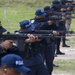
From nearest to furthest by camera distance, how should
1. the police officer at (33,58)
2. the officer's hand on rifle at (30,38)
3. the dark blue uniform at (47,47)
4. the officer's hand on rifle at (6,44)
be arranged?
the officer's hand on rifle at (6,44)
the officer's hand on rifle at (30,38)
the police officer at (33,58)
the dark blue uniform at (47,47)

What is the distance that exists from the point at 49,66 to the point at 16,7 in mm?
32262

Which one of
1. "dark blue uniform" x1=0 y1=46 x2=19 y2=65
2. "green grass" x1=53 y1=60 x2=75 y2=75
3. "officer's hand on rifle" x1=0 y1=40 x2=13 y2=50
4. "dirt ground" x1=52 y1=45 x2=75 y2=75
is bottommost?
"dirt ground" x1=52 y1=45 x2=75 y2=75

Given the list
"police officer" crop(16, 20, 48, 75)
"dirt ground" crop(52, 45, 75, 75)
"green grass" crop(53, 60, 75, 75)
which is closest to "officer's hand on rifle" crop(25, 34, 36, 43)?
"police officer" crop(16, 20, 48, 75)

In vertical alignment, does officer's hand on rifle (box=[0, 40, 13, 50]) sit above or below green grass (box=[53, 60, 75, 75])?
above

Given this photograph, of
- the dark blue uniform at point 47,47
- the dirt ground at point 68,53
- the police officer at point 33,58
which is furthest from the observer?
the dirt ground at point 68,53

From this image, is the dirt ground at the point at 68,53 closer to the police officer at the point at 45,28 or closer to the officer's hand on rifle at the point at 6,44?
the police officer at the point at 45,28

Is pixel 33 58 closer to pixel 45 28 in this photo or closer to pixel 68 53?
pixel 45 28

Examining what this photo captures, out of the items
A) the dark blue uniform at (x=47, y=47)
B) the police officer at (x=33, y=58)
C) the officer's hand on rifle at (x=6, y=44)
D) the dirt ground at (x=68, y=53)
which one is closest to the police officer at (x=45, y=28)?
the dark blue uniform at (x=47, y=47)

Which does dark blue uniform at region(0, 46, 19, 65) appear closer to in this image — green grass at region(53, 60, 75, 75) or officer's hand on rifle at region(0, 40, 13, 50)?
officer's hand on rifle at region(0, 40, 13, 50)

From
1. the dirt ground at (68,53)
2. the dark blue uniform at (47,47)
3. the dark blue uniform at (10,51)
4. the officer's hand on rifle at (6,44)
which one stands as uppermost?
the officer's hand on rifle at (6,44)

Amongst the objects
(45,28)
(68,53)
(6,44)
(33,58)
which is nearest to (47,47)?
(45,28)

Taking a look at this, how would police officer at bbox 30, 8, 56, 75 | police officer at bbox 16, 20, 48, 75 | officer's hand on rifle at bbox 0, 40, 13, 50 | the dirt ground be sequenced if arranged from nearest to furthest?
officer's hand on rifle at bbox 0, 40, 13, 50 < police officer at bbox 16, 20, 48, 75 < police officer at bbox 30, 8, 56, 75 < the dirt ground

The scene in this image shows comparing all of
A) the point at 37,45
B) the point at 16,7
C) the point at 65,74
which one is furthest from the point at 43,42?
the point at 16,7

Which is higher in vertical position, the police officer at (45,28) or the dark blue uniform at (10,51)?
the dark blue uniform at (10,51)
